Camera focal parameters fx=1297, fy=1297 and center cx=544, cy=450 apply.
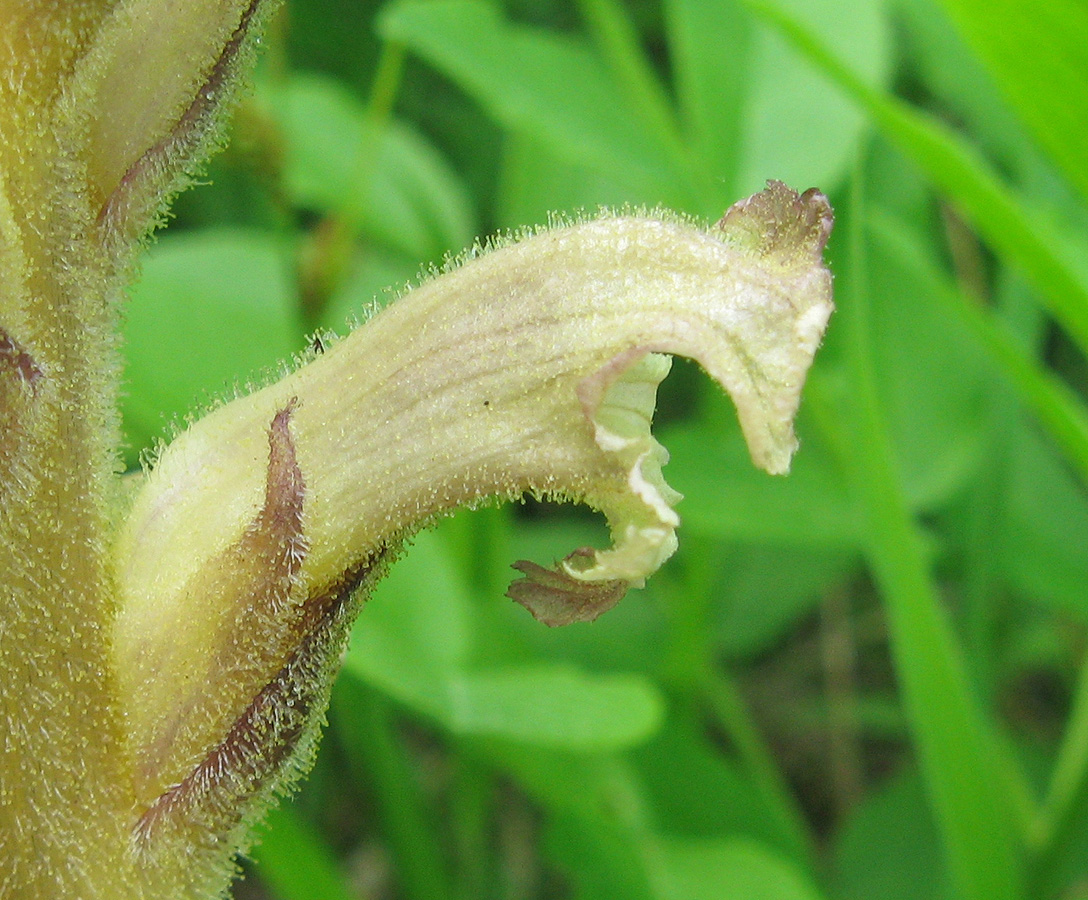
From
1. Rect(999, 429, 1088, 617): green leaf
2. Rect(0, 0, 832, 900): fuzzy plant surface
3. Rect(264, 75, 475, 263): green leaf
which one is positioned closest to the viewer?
Rect(0, 0, 832, 900): fuzzy plant surface

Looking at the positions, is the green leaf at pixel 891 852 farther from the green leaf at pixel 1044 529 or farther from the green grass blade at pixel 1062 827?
the green leaf at pixel 1044 529

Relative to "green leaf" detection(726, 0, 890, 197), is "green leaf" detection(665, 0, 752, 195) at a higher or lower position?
lower

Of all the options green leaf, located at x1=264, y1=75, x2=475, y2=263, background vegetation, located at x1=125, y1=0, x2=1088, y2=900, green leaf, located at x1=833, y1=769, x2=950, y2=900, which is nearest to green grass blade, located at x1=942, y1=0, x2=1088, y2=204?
background vegetation, located at x1=125, y1=0, x2=1088, y2=900

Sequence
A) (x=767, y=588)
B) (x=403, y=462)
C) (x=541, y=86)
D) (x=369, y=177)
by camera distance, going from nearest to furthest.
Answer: (x=403, y=462)
(x=541, y=86)
(x=369, y=177)
(x=767, y=588)

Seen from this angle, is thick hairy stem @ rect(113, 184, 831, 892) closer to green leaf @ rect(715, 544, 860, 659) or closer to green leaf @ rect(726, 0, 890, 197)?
green leaf @ rect(726, 0, 890, 197)

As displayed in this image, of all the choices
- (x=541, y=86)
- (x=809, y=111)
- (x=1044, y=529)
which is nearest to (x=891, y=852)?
(x=1044, y=529)

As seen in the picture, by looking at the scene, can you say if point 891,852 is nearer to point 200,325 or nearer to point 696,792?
point 696,792

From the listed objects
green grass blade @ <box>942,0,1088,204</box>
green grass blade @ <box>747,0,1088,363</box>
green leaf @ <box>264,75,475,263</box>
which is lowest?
green leaf @ <box>264,75,475,263</box>

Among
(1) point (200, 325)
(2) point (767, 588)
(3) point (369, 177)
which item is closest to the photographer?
(1) point (200, 325)
